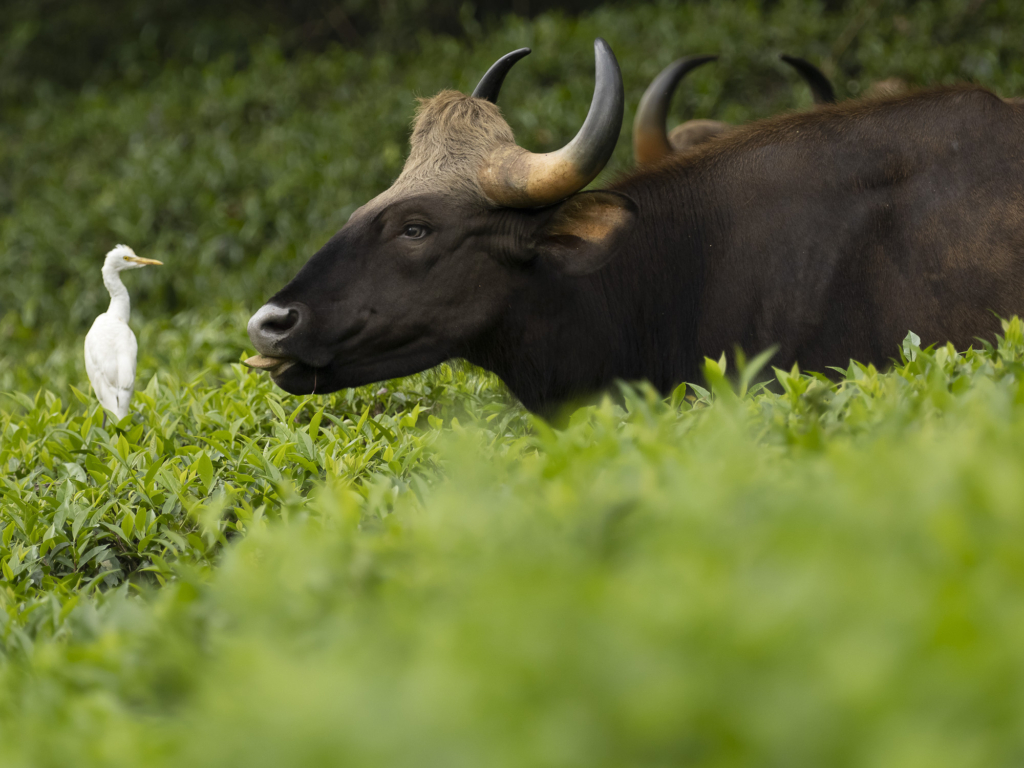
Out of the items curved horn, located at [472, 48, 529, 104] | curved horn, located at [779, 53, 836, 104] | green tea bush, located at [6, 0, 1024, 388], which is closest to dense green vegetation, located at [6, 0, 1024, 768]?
curved horn, located at [472, 48, 529, 104]

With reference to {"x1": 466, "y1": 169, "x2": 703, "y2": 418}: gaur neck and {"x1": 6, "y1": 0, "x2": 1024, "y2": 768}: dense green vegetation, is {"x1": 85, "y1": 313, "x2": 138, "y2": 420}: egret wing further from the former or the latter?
{"x1": 466, "y1": 169, "x2": 703, "y2": 418}: gaur neck

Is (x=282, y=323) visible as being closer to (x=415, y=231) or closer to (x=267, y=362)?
(x=267, y=362)

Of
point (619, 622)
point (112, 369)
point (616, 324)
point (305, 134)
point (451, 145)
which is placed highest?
point (451, 145)

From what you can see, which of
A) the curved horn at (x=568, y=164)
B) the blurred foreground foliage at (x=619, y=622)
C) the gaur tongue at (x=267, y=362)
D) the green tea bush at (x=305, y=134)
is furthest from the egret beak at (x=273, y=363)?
the green tea bush at (x=305, y=134)

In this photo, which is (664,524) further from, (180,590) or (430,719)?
(180,590)

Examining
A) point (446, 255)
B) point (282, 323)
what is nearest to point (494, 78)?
point (446, 255)

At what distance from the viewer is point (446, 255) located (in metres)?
4.29

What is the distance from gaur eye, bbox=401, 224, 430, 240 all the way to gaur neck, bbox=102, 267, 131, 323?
5.09ft

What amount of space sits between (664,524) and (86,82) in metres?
16.3

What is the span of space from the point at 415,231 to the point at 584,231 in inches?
28.9

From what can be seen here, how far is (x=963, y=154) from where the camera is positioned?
439cm

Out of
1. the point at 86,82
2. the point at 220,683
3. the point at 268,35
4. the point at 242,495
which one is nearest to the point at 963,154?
the point at 242,495

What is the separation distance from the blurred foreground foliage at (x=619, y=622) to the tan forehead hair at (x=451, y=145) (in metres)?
2.07

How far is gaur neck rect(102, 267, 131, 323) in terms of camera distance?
4.95m
